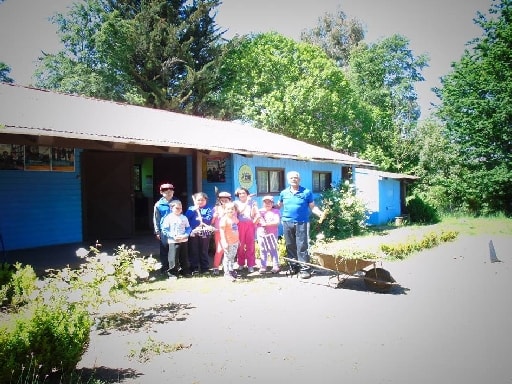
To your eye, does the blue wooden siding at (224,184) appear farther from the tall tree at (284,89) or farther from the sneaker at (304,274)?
the tall tree at (284,89)

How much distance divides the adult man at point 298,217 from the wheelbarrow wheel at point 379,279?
142 cm

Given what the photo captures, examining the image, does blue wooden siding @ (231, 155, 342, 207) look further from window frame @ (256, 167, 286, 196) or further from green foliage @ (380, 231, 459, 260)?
green foliage @ (380, 231, 459, 260)

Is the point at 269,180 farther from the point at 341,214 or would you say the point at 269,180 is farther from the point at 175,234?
the point at 175,234

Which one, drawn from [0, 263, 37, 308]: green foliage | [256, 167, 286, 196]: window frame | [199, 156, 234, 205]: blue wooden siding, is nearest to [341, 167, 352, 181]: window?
[256, 167, 286, 196]: window frame

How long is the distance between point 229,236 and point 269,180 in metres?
6.27

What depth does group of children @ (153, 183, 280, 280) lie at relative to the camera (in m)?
7.29

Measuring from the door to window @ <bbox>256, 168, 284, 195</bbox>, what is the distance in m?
4.22

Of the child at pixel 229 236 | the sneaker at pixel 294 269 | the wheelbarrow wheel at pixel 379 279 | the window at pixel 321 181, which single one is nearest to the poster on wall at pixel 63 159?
the child at pixel 229 236

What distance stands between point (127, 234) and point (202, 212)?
4.71m

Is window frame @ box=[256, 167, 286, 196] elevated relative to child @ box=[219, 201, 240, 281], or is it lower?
elevated

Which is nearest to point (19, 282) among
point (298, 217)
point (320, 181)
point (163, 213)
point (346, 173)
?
point (163, 213)

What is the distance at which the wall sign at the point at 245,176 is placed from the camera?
1177 cm

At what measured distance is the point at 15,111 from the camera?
7.85 meters

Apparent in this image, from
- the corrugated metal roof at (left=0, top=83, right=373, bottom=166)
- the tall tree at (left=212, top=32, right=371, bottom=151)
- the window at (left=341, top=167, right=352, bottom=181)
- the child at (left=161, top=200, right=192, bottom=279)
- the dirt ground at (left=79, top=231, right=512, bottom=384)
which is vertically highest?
the tall tree at (left=212, top=32, right=371, bottom=151)
